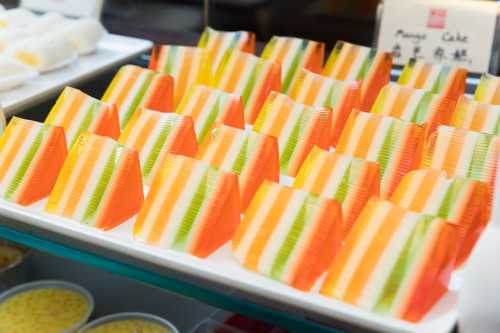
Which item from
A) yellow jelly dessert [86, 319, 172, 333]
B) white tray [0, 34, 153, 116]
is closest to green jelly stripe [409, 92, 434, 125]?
yellow jelly dessert [86, 319, 172, 333]

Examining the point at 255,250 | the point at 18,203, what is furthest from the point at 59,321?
the point at 255,250

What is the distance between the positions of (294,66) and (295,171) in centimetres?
52

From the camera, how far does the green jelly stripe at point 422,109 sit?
150 cm

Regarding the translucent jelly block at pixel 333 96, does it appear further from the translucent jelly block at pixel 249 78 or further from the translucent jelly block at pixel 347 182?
the translucent jelly block at pixel 347 182

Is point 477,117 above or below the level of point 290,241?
above

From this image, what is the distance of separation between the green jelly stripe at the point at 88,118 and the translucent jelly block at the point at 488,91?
2.73 feet

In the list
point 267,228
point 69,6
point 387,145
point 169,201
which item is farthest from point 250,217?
point 69,6

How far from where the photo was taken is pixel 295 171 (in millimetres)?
1395

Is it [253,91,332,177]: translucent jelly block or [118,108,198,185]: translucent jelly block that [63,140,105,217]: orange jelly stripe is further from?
[253,91,332,177]: translucent jelly block

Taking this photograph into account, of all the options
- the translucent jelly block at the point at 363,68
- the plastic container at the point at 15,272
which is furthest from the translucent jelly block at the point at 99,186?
the translucent jelly block at the point at 363,68

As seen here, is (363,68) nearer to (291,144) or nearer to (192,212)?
(291,144)

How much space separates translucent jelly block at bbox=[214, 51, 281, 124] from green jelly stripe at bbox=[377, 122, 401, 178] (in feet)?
1.33

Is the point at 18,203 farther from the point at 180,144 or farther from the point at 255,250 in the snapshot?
the point at 255,250

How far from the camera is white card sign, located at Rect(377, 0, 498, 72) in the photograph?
1803 mm
